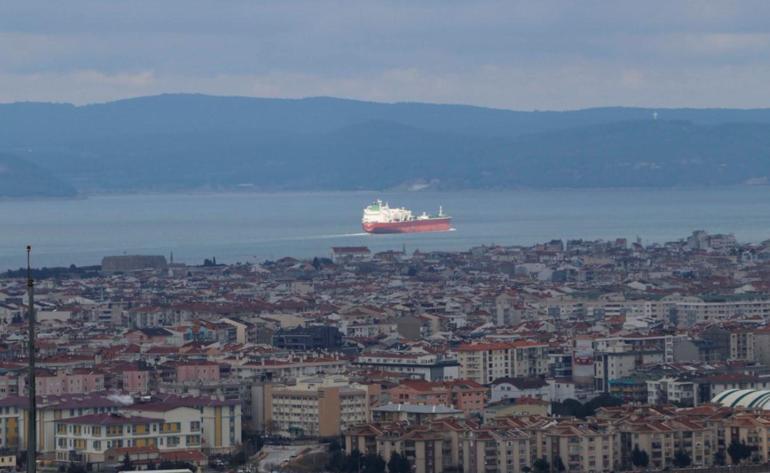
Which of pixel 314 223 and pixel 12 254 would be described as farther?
pixel 314 223

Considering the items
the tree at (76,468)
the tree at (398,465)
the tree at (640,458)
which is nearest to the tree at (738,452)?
the tree at (640,458)

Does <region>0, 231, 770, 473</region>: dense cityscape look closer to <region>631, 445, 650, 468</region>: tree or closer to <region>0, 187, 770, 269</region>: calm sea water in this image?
<region>631, 445, 650, 468</region>: tree

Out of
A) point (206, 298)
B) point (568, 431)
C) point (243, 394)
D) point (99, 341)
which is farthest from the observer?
point (206, 298)

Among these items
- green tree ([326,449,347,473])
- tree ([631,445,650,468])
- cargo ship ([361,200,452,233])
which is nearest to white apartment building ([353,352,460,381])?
green tree ([326,449,347,473])

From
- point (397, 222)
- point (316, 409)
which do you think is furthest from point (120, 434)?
point (397, 222)

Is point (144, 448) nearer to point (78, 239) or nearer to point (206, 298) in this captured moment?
point (206, 298)

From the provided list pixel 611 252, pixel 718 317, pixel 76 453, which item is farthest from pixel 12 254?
pixel 76 453

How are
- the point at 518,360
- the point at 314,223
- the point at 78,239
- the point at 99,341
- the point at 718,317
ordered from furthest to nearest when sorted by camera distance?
the point at 314,223 → the point at 78,239 → the point at 718,317 → the point at 99,341 → the point at 518,360

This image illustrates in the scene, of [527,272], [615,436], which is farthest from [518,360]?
[527,272]
